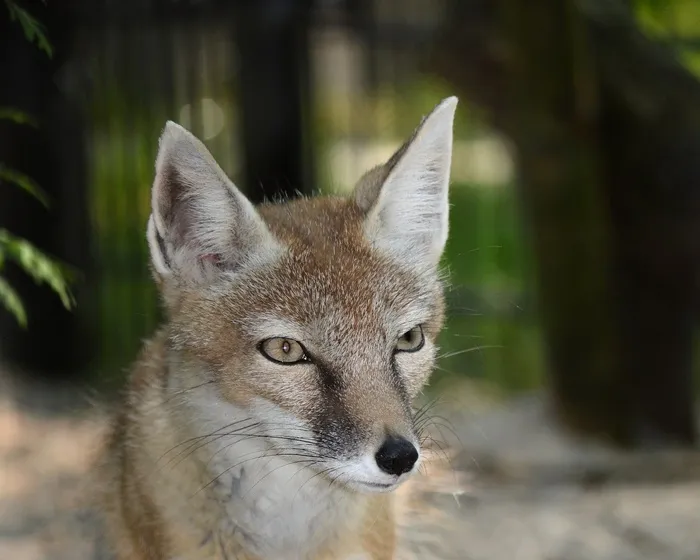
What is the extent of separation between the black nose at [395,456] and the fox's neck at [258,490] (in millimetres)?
354

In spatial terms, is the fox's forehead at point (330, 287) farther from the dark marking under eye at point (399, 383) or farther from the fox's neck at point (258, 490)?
the fox's neck at point (258, 490)

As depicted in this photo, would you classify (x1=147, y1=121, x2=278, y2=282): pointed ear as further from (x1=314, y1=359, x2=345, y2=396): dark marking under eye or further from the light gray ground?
the light gray ground

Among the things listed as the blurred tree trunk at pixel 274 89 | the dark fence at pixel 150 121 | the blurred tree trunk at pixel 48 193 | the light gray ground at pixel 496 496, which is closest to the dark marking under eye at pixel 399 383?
the light gray ground at pixel 496 496

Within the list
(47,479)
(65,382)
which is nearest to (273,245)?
(47,479)

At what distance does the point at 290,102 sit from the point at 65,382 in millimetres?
2956

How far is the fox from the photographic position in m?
2.54

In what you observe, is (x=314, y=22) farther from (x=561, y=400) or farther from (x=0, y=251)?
(x=0, y=251)

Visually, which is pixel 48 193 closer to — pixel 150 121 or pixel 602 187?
pixel 150 121

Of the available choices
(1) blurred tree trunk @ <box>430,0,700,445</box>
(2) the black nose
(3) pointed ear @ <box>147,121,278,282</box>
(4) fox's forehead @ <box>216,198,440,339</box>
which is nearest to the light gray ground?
(1) blurred tree trunk @ <box>430,0,700,445</box>

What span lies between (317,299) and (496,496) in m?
2.67

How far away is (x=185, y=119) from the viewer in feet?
24.5

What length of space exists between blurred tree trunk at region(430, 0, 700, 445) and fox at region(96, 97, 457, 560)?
10.5 ft

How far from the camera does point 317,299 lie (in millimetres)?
2635

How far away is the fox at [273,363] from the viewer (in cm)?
254
